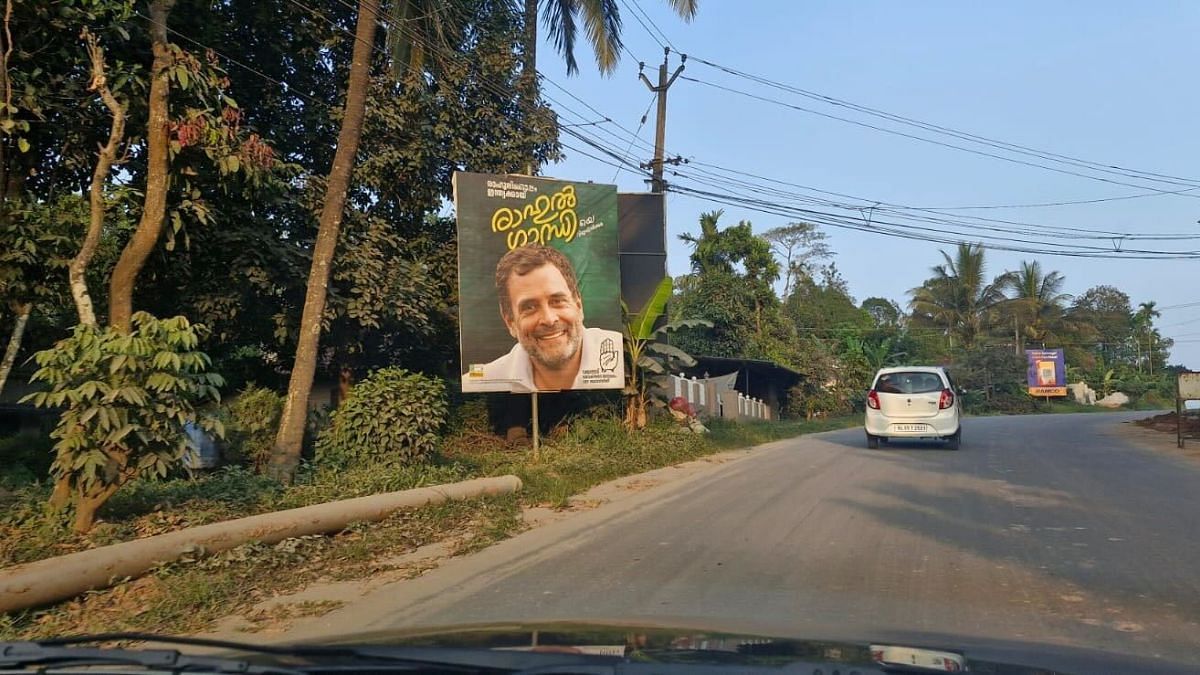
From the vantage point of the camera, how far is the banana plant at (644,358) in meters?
17.5

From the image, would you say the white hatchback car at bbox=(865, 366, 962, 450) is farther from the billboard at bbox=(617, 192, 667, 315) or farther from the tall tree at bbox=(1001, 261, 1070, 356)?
the tall tree at bbox=(1001, 261, 1070, 356)

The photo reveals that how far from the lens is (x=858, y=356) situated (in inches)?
1713

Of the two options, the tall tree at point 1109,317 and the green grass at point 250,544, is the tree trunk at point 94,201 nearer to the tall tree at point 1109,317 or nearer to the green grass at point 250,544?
the green grass at point 250,544

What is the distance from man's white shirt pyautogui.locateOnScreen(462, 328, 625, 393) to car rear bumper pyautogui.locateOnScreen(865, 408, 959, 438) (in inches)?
203

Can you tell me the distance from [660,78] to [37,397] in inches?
742

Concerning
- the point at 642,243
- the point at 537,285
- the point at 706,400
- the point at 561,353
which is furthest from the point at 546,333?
the point at 706,400

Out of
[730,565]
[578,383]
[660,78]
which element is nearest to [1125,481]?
[730,565]

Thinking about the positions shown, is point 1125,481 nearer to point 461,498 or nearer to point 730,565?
point 730,565

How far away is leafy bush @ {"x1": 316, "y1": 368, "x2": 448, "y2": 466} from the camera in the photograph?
40.7ft

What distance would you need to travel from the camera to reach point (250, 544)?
7.34 meters

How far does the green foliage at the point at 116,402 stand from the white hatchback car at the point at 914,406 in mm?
13057

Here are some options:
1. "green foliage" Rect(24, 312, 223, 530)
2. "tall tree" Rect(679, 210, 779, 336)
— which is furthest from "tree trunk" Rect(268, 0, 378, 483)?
"tall tree" Rect(679, 210, 779, 336)

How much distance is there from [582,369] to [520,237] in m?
2.57

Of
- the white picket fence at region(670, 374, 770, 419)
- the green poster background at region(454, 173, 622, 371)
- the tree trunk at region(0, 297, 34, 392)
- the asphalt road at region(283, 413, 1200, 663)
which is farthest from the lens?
the white picket fence at region(670, 374, 770, 419)
